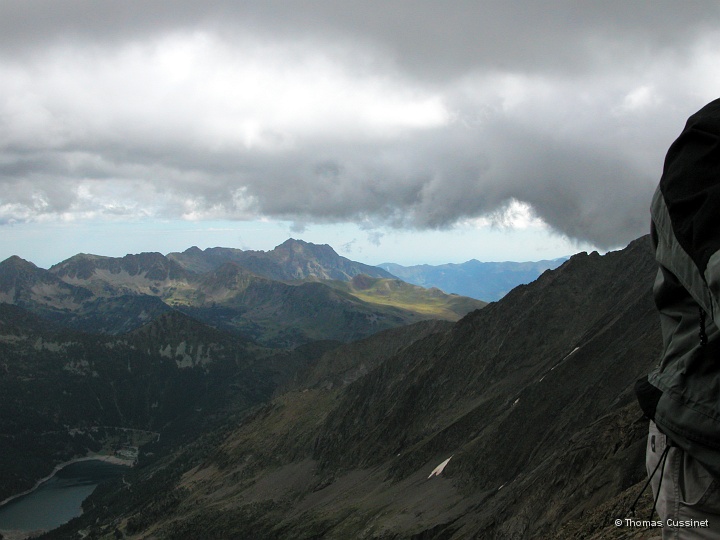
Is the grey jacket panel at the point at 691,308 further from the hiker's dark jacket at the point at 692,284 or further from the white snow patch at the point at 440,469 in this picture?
the white snow patch at the point at 440,469

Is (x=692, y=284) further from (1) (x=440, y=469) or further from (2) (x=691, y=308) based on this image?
(1) (x=440, y=469)

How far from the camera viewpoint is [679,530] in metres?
7.37

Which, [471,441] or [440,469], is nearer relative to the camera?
[471,441]

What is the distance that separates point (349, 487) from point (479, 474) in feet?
121

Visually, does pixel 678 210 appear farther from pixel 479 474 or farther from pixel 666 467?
pixel 479 474

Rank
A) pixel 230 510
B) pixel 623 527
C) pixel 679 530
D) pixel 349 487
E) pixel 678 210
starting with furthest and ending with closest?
1. pixel 230 510
2. pixel 349 487
3. pixel 623 527
4. pixel 679 530
5. pixel 678 210

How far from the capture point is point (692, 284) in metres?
6.68

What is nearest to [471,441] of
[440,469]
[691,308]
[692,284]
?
[440,469]

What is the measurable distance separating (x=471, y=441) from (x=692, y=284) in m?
84.6

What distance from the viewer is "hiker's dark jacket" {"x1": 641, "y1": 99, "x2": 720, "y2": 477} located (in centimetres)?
654

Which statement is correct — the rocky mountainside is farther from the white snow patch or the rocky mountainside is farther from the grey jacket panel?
Result: the grey jacket panel

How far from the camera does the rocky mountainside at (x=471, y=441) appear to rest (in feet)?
152

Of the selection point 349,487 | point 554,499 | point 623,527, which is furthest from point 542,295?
point 623,527

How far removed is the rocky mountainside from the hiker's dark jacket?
12.5 m
